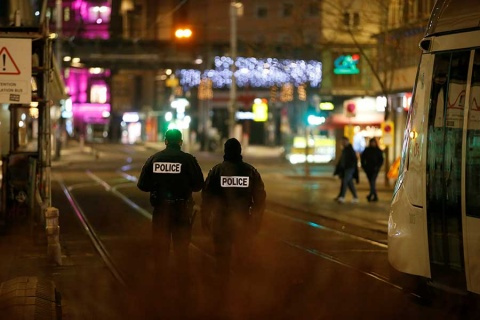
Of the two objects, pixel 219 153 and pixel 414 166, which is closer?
pixel 414 166

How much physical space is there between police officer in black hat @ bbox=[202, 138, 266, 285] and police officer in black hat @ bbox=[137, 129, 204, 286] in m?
0.29

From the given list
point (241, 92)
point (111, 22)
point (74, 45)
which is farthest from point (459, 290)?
point (241, 92)

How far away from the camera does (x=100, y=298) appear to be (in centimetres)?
1027

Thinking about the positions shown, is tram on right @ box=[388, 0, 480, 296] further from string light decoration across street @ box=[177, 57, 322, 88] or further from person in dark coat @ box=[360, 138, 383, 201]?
string light decoration across street @ box=[177, 57, 322, 88]

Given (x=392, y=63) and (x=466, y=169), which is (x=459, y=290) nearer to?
(x=466, y=169)

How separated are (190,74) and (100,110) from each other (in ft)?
87.1

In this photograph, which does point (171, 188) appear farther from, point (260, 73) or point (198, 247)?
point (260, 73)

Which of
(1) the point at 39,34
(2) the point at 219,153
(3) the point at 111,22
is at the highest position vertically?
(3) the point at 111,22

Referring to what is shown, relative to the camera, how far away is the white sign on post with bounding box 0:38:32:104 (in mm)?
13109

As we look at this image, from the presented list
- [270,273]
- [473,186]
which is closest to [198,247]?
[270,273]

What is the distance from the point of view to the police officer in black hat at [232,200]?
9.88 m

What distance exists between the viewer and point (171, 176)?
1009 centimetres

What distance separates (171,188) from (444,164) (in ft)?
10.5

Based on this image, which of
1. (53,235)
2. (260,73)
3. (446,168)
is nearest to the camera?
(446,168)
